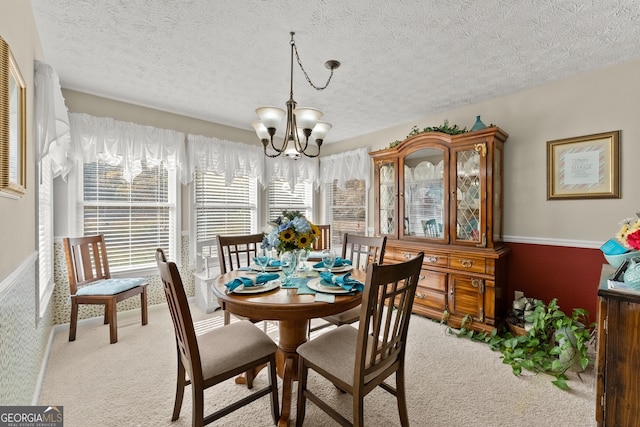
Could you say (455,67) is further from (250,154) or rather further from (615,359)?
(250,154)

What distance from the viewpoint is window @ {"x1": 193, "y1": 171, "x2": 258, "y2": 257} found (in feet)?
12.3

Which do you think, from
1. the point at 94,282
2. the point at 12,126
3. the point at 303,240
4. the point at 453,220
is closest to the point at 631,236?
the point at 453,220

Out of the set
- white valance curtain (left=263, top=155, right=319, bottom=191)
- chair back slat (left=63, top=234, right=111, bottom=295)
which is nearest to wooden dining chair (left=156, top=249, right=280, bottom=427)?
chair back slat (left=63, top=234, right=111, bottom=295)

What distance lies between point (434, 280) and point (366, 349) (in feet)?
6.69

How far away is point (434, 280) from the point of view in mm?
3068

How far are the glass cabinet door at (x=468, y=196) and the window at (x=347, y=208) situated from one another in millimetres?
1634

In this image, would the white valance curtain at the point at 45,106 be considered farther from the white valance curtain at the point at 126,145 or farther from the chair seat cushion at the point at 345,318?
the chair seat cushion at the point at 345,318

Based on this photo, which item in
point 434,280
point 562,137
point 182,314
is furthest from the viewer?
point 434,280

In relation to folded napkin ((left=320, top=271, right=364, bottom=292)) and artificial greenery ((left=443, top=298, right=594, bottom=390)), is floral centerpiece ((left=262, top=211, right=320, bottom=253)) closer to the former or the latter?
folded napkin ((left=320, top=271, right=364, bottom=292))

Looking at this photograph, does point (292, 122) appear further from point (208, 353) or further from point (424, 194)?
point (424, 194)

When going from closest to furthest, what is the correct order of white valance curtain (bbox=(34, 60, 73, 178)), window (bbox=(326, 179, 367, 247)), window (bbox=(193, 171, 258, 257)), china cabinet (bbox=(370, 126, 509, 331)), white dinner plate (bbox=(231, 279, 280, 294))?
white dinner plate (bbox=(231, 279, 280, 294)) < white valance curtain (bbox=(34, 60, 73, 178)) < china cabinet (bbox=(370, 126, 509, 331)) < window (bbox=(193, 171, 258, 257)) < window (bbox=(326, 179, 367, 247))

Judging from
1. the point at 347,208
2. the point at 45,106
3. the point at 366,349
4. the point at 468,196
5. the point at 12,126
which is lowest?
the point at 366,349

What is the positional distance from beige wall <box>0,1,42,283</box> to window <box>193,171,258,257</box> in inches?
74.1

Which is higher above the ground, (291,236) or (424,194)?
(424,194)
